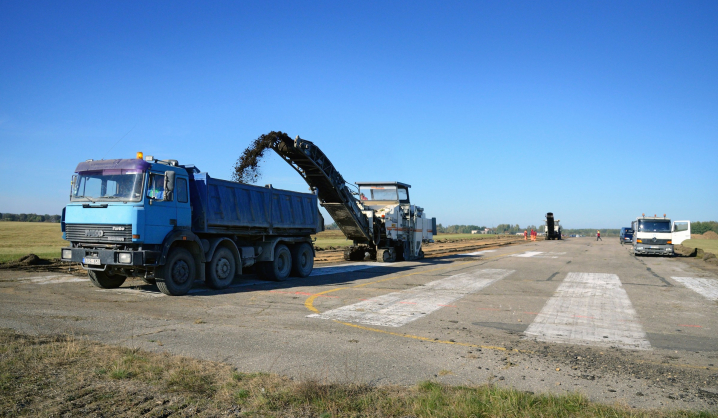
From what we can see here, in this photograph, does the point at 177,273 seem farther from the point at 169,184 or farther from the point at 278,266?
the point at 278,266

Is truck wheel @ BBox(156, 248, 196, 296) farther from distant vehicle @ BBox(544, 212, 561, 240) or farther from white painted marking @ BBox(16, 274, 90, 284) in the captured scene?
distant vehicle @ BBox(544, 212, 561, 240)

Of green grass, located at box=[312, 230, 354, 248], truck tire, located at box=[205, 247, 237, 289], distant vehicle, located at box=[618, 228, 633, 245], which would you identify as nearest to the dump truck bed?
truck tire, located at box=[205, 247, 237, 289]

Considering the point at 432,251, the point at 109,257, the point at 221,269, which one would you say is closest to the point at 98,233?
the point at 109,257

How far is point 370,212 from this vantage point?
22.9 meters

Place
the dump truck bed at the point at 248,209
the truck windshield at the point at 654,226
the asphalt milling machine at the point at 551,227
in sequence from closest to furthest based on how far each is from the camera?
the dump truck bed at the point at 248,209 → the truck windshield at the point at 654,226 → the asphalt milling machine at the point at 551,227

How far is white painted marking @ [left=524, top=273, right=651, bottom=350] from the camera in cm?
772

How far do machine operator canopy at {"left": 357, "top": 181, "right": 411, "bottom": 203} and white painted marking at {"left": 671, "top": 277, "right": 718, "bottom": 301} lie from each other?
1215cm

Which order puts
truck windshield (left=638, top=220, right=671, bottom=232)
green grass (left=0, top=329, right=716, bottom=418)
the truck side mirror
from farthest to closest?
truck windshield (left=638, top=220, right=671, bottom=232), the truck side mirror, green grass (left=0, top=329, right=716, bottom=418)

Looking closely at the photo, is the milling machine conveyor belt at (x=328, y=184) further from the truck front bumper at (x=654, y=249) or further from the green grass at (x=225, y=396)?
the truck front bumper at (x=654, y=249)

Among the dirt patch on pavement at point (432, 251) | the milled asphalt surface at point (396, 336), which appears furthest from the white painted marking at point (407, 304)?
the dirt patch on pavement at point (432, 251)

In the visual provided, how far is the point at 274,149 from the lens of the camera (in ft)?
55.6

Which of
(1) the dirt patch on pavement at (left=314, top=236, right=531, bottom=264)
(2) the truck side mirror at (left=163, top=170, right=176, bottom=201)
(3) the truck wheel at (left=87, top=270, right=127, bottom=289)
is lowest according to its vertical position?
(1) the dirt patch on pavement at (left=314, top=236, right=531, bottom=264)

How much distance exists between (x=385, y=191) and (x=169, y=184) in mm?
14010

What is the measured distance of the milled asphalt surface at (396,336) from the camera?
5574mm
